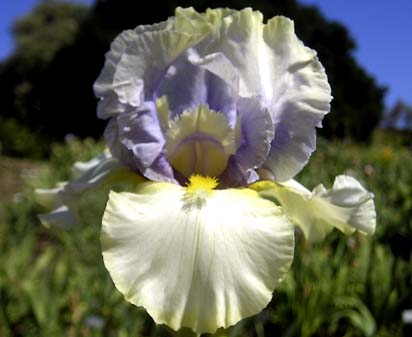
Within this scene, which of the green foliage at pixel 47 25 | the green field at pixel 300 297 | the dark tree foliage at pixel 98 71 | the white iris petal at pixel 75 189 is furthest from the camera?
the green foliage at pixel 47 25

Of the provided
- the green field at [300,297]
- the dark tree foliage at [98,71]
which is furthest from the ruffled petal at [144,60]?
the dark tree foliage at [98,71]

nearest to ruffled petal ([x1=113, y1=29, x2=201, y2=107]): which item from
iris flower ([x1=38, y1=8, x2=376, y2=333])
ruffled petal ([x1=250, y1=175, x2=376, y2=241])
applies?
iris flower ([x1=38, y1=8, x2=376, y2=333])

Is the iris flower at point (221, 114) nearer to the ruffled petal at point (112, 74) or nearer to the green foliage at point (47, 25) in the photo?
the ruffled petal at point (112, 74)

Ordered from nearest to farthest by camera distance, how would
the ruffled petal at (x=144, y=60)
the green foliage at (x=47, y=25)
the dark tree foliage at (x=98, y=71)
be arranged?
the ruffled petal at (x=144, y=60) → the dark tree foliage at (x=98, y=71) → the green foliage at (x=47, y=25)

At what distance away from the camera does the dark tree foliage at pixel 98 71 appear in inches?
778

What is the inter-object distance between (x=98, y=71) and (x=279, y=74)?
768 inches

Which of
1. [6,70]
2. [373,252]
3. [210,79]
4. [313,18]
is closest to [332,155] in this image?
[373,252]

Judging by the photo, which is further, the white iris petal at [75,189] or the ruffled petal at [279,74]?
the white iris petal at [75,189]

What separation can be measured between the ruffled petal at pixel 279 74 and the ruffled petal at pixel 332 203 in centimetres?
4

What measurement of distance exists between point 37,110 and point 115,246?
793 inches

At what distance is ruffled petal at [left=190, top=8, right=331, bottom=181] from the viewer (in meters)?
1.11

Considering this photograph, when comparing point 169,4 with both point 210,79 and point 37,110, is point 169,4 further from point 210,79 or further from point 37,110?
point 210,79

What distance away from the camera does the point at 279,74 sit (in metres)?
1.15

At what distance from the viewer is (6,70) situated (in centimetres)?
2678
